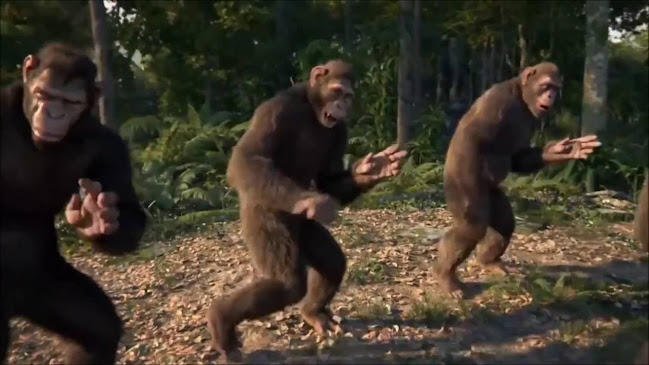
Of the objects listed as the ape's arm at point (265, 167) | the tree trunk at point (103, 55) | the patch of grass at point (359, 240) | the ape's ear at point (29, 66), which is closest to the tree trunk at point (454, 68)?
the tree trunk at point (103, 55)

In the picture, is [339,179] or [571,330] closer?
[339,179]

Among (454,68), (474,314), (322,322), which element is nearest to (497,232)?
(474,314)

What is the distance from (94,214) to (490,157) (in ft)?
11.6

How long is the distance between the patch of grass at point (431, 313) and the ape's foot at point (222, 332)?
142 cm

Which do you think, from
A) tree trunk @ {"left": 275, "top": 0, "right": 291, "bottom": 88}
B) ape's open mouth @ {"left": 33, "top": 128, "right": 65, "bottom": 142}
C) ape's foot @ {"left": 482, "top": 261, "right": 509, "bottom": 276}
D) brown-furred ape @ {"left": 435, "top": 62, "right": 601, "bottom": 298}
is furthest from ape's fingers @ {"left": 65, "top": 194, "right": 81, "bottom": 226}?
tree trunk @ {"left": 275, "top": 0, "right": 291, "bottom": 88}

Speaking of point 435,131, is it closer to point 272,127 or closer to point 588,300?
point 588,300

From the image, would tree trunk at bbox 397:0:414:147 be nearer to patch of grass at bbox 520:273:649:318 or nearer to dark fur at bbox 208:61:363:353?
patch of grass at bbox 520:273:649:318

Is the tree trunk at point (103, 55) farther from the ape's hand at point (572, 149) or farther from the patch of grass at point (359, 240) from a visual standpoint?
the ape's hand at point (572, 149)

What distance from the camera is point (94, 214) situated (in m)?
3.35

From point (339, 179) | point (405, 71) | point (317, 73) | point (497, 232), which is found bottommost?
point (497, 232)

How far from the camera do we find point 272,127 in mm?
4684

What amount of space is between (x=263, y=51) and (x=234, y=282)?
12921 millimetres

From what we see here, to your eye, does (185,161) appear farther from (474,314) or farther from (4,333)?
(4,333)

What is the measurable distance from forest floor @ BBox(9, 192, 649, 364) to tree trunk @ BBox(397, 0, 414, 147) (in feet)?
14.2
